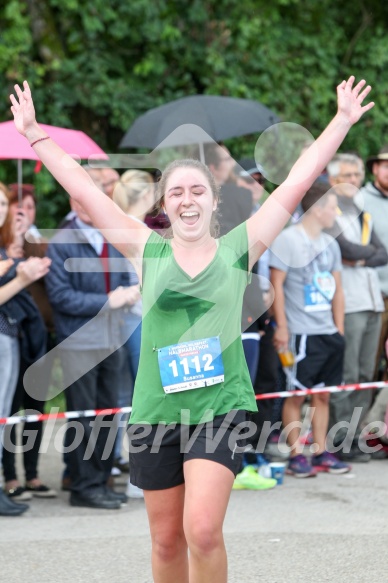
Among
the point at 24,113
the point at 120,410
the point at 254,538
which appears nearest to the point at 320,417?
the point at 120,410

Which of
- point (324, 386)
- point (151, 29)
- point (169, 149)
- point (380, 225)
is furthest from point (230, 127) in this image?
point (151, 29)

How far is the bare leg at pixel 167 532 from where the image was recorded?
4141mm

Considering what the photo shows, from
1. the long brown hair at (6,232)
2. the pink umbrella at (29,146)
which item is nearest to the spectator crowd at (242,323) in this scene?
the long brown hair at (6,232)

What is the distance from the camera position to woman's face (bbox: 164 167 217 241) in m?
4.22

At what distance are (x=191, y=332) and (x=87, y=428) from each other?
9.85 feet

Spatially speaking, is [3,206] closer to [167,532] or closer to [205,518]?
[167,532]

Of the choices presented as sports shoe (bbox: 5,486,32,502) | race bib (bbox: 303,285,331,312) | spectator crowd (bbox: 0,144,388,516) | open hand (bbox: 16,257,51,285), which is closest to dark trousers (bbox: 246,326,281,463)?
spectator crowd (bbox: 0,144,388,516)

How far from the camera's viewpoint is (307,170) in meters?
4.21

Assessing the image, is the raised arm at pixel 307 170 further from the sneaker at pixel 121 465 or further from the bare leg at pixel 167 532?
the sneaker at pixel 121 465

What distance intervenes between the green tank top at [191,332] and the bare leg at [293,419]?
3893 mm

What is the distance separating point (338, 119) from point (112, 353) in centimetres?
333

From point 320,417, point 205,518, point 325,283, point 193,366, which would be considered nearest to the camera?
point 205,518

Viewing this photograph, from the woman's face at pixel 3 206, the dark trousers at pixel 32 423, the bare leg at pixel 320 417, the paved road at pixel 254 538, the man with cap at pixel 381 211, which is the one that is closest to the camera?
the paved road at pixel 254 538

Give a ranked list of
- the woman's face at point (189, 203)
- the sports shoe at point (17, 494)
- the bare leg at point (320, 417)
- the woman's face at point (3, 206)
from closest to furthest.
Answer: the woman's face at point (189, 203) < the woman's face at point (3, 206) < the sports shoe at point (17, 494) < the bare leg at point (320, 417)
